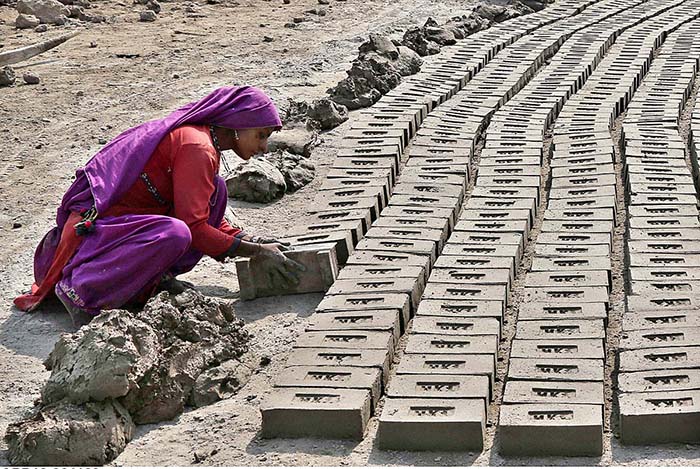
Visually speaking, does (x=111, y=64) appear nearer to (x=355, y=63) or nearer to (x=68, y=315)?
(x=355, y=63)

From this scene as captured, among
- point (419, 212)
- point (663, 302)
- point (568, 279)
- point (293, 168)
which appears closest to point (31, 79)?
point (293, 168)

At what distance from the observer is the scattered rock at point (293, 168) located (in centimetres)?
768

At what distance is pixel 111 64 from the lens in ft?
35.9

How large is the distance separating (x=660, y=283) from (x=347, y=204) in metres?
1.99

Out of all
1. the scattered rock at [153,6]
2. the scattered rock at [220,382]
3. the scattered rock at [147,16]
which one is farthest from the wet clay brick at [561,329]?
the scattered rock at [153,6]

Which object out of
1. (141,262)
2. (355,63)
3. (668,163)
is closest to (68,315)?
(141,262)

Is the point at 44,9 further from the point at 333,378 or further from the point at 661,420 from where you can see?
the point at 661,420

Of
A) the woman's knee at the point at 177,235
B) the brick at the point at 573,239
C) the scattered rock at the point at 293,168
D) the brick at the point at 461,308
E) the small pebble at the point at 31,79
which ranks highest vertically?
the woman's knee at the point at 177,235

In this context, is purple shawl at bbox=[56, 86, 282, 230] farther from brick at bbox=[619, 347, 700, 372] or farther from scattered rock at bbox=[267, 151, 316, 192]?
brick at bbox=[619, 347, 700, 372]

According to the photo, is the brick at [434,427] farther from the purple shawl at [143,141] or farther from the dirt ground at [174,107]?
the purple shawl at [143,141]

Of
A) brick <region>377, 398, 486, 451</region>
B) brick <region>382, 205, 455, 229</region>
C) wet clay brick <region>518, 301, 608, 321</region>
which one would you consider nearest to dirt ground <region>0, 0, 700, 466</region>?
brick <region>377, 398, 486, 451</region>

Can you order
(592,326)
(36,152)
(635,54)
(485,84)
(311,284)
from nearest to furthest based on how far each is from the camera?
(592,326) < (311,284) < (36,152) < (485,84) < (635,54)

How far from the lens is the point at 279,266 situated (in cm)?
597

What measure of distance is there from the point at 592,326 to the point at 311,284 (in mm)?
1571
